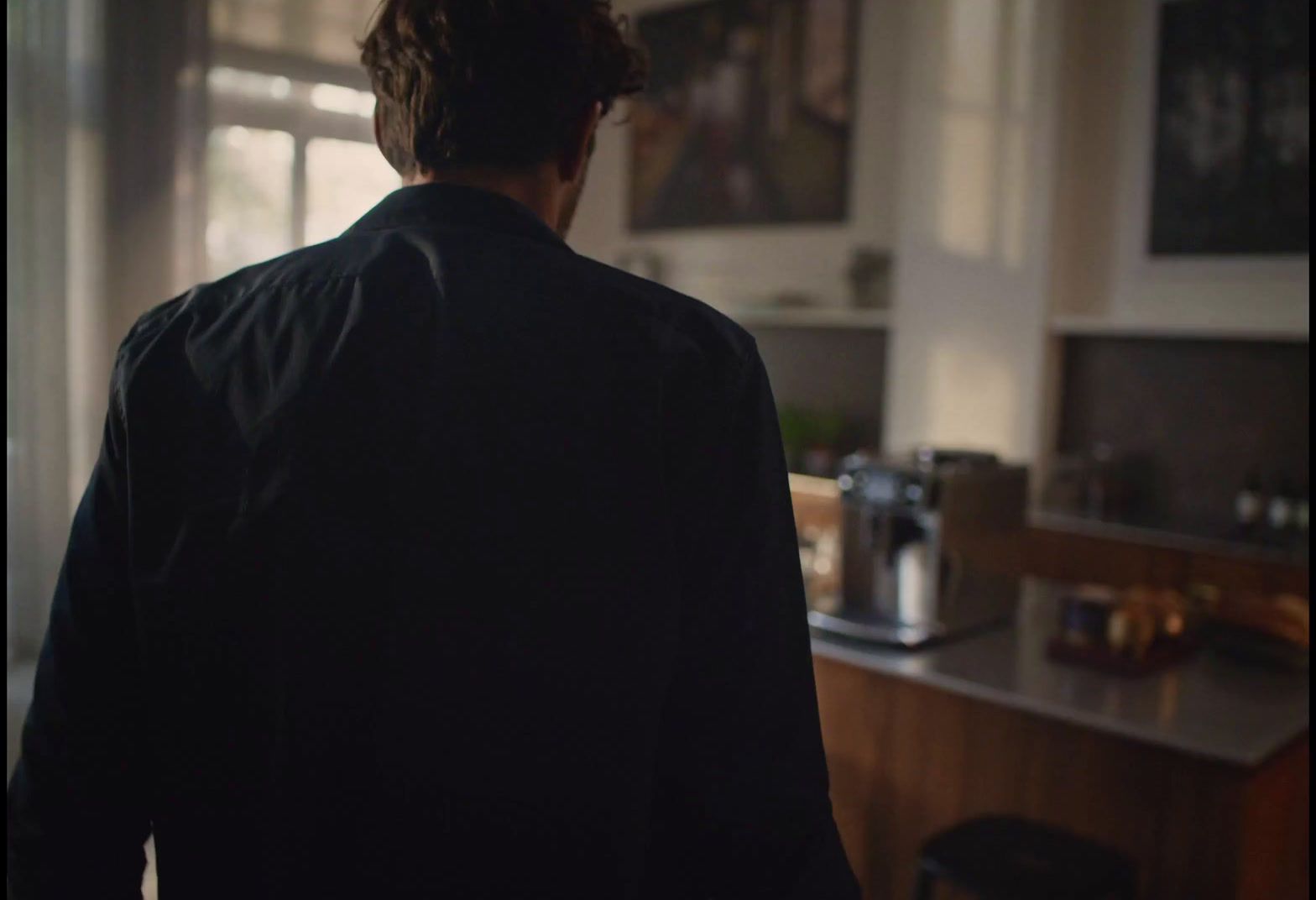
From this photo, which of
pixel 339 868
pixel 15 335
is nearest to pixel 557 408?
pixel 339 868

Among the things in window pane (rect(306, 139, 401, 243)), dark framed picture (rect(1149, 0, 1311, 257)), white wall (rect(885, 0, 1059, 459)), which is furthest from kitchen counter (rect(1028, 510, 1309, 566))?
window pane (rect(306, 139, 401, 243))

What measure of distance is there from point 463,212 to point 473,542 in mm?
263

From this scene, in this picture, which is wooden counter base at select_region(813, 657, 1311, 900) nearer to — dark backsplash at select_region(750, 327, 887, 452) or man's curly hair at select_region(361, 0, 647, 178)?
man's curly hair at select_region(361, 0, 647, 178)

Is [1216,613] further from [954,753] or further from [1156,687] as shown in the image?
[954,753]

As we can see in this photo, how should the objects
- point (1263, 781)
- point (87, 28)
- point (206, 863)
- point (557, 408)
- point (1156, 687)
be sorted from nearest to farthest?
point (557, 408) < point (206, 863) < point (1263, 781) < point (1156, 687) < point (87, 28)

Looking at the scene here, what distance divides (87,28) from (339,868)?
2.20 meters

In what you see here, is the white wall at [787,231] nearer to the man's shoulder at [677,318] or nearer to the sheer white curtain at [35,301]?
the sheer white curtain at [35,301]

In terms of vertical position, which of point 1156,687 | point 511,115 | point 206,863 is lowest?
point 1156,687

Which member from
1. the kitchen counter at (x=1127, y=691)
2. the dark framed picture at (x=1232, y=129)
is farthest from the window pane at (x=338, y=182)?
the dark framed picture at (x=1232, y=129)

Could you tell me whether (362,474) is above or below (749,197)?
below

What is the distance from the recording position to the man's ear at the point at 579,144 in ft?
3.29

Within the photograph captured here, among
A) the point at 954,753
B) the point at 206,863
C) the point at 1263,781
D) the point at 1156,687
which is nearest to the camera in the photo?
the point at 206,863

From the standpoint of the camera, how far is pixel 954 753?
92.9 inches

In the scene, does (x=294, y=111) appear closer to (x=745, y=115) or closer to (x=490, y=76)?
(x=490, y=76)
